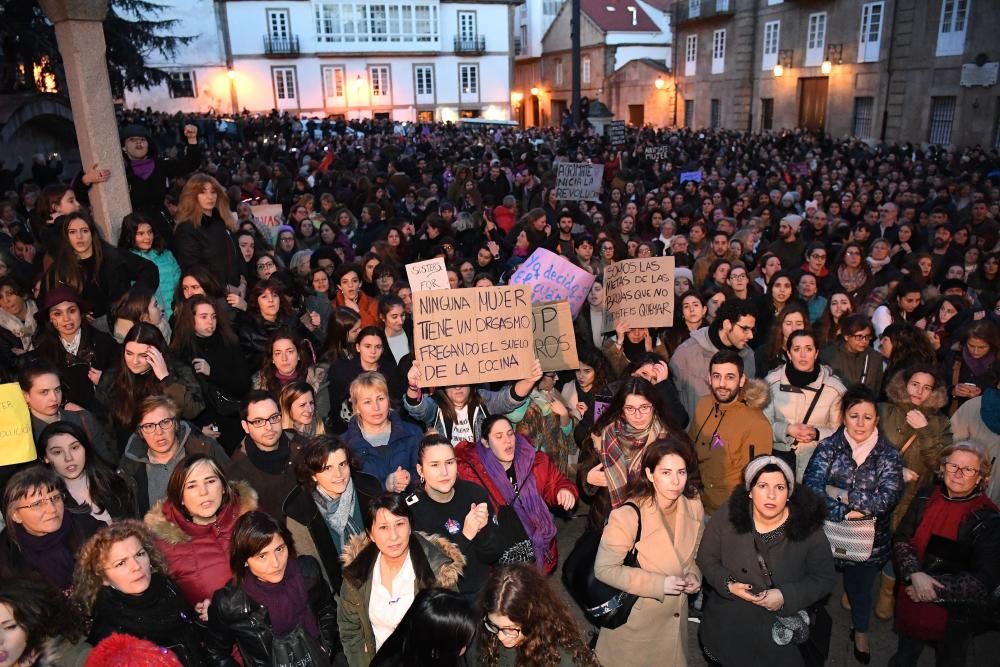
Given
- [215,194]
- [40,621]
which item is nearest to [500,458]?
[40,621]

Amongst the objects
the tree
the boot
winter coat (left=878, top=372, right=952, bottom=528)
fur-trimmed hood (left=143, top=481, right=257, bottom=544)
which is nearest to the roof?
the tree

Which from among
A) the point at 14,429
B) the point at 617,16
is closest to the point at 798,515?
the point at 14,429

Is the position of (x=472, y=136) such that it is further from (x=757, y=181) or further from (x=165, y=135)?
(x=757, y=181)

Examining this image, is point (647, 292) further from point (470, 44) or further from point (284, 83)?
point (470, 44)

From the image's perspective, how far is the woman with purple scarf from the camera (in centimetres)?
283

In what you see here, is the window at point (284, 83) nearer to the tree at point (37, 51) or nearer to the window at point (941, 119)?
the tree at point (37, 51)

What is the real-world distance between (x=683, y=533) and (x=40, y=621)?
256 centimetres

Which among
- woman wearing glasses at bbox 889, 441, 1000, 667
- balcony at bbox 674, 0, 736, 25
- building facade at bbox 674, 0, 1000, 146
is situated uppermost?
balcony at bbox 674, 0, 736, 25

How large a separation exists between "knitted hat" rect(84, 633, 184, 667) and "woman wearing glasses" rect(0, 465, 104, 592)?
2.37ft

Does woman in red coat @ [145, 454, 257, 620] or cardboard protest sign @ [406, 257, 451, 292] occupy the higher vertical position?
cardboard protest sign @ [406, 257, 451, 292]

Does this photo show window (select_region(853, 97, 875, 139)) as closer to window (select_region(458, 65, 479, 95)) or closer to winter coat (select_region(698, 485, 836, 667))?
window (select_region(458, 65, 479, 95))

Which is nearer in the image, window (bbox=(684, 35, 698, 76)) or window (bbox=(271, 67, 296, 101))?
window (bbox=(684, 35, 698, 76))

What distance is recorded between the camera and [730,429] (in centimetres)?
408

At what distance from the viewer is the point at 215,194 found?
6.48 metres
